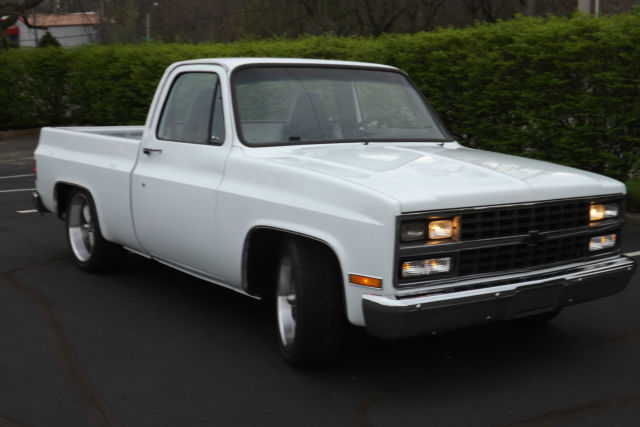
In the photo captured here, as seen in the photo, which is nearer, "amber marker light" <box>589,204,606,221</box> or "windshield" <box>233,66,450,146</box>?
"amber marker light" <box>589,204,606,221</box>

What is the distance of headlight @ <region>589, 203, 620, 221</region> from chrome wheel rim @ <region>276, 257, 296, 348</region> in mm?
1787

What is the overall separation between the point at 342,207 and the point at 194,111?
6.48 ft

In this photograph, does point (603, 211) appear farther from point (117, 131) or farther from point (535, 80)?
point (535, 80)

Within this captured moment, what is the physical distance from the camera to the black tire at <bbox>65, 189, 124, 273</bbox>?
6754 millimetres

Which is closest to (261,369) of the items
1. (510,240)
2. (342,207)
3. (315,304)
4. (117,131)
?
(315,304)

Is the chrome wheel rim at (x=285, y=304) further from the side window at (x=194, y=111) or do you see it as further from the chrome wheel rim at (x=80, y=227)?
the chrome wheel rim at (x=80, y=227)

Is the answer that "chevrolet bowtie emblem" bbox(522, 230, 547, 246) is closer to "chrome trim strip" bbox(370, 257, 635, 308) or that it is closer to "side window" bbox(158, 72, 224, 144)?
"chrome trim strip" bbox(370, 257, 635, 308)

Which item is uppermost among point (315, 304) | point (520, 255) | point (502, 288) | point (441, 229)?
point (441, 229)

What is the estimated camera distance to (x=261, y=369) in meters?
4.70

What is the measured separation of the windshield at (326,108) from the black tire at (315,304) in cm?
104

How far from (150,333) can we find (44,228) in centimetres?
440

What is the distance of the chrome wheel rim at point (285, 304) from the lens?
4.73 m

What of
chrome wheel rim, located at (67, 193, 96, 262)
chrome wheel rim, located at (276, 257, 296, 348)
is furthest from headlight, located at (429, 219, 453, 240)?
chrome wheel rim, located at (67, 193, 96, 262)

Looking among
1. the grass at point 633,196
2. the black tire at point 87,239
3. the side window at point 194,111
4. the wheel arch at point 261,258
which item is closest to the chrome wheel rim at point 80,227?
the black tire at point 87,239
